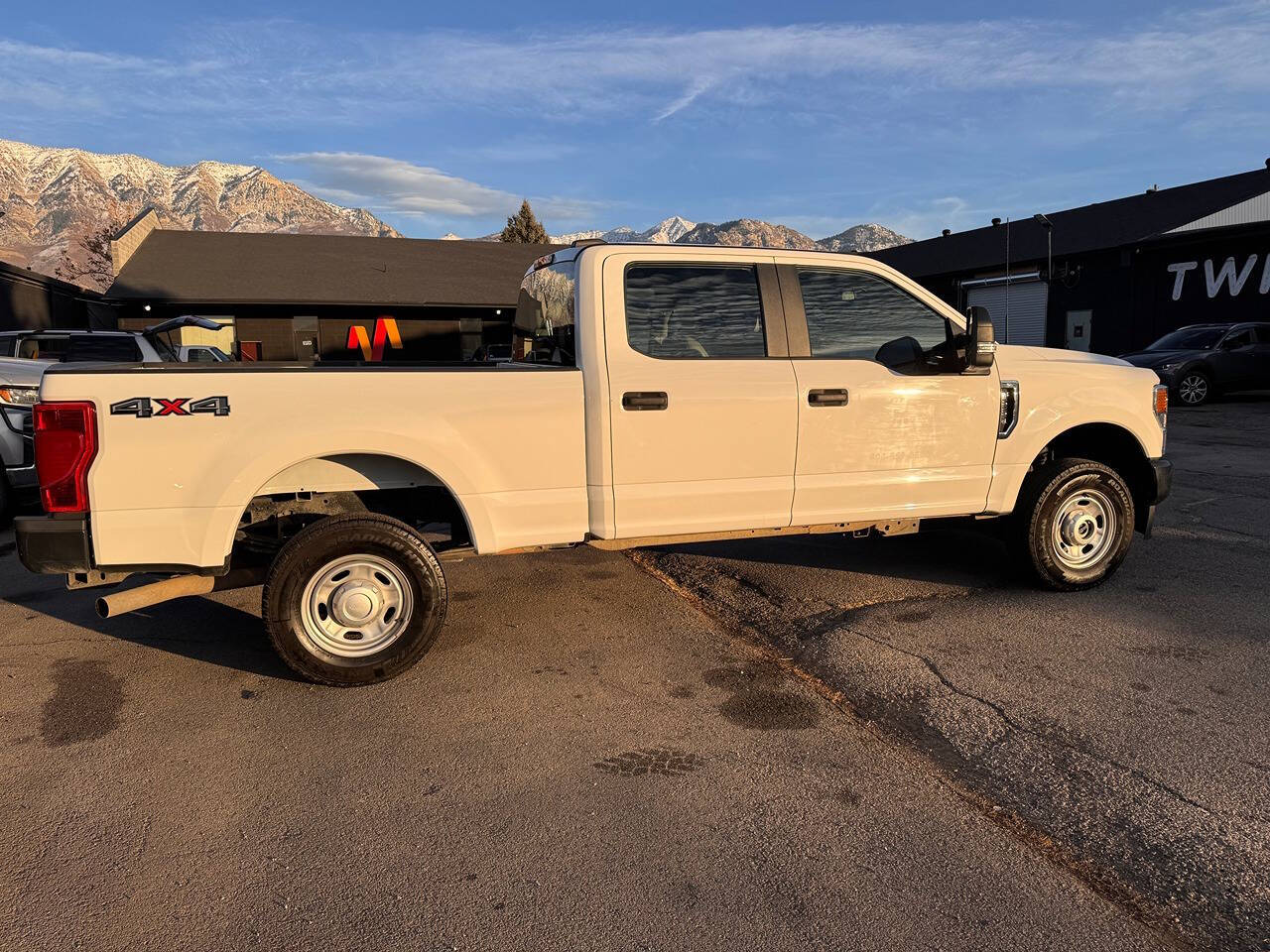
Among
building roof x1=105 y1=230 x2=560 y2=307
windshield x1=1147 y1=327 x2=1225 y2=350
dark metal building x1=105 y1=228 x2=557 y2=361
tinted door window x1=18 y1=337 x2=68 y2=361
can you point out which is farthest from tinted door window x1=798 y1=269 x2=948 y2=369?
dark metal building x1=105 y1=228 x2=557 y2=361

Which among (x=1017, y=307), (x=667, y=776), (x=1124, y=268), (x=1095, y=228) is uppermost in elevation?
(x=1095, y=228)

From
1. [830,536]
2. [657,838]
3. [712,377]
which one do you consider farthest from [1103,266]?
[657,838]

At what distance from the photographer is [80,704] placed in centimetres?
407

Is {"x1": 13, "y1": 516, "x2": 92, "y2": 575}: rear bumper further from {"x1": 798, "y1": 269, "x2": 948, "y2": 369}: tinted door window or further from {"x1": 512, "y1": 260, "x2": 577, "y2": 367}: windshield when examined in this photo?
{"x1": 798, "y1": 269, "x2": 948, "y2": 369}: tinted door window

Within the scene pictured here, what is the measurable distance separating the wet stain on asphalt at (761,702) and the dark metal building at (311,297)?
75.7 ft

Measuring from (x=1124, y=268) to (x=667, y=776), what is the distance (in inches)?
1154

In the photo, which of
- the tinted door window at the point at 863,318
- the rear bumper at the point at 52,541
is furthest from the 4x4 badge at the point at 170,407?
the tinted door window at the point at 863,318

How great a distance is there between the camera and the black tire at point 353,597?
404 cm

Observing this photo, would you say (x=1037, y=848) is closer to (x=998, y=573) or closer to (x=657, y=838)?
(x=657, y=838)

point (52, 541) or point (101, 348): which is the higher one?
point (101, 348)

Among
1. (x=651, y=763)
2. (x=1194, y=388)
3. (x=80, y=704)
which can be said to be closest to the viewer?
(x=651, y=763)

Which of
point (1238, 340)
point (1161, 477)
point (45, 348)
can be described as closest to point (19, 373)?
point (45, 348)

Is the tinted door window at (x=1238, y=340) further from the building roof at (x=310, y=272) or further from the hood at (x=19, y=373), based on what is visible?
the hood at (x=19, y=373)

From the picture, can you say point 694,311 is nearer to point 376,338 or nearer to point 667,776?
point 667,776
